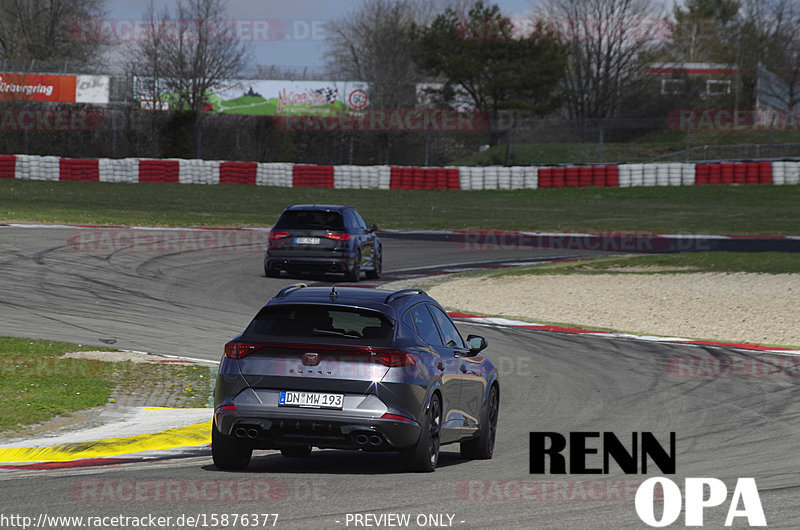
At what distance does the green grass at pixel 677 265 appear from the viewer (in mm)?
24688

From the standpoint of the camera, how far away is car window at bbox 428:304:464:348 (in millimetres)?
8756

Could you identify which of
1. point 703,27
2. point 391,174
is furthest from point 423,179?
point 703,27

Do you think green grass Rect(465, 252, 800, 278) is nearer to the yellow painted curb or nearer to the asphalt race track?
the asphalt race track

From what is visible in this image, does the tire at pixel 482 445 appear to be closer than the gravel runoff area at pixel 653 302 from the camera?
Yes

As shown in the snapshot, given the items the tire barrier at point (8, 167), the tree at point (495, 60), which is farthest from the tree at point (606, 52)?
the tire barrier at point (8, 167)

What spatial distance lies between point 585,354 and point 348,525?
30.8 ft

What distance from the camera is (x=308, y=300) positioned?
7965 millimetres

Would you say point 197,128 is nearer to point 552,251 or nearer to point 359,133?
point 359,133

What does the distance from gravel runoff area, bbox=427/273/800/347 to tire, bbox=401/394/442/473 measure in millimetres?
10241

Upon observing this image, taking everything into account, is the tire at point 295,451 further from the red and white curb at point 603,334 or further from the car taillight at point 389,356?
the red and white curb at point 603,334

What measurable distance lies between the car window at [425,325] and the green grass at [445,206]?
991 inches

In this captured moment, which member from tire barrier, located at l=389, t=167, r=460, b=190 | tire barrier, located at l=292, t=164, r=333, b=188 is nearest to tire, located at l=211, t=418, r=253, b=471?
tire barrier, located at l=292, t=164, r=333, b=188

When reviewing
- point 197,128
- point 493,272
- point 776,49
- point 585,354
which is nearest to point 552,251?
point 493,272

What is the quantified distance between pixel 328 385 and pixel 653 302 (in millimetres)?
14233
